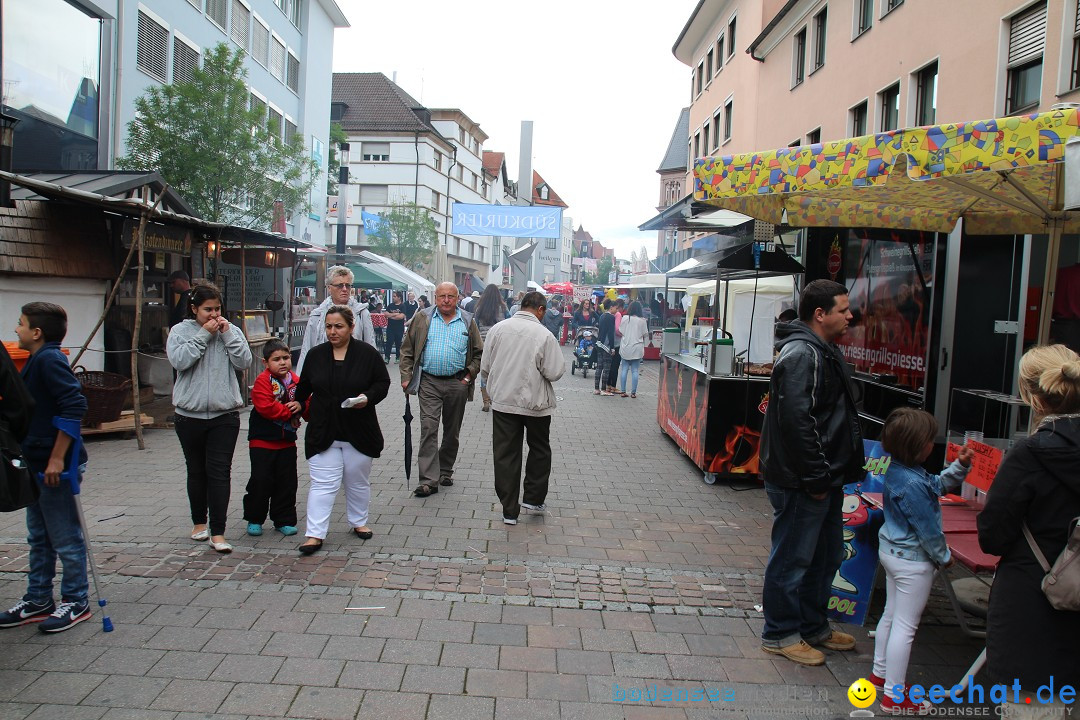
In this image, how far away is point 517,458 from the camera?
6.09 meters

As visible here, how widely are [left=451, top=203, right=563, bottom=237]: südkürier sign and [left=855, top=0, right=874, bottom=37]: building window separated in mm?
9172

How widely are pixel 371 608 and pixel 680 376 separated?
573cm

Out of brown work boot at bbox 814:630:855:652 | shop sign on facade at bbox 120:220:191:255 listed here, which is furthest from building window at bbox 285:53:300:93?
brown work boot at bbox 814:630:855:652

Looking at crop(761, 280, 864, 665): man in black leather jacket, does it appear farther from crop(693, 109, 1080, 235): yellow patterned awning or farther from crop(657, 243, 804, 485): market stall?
crop(657, 243, 804, 485): market stall

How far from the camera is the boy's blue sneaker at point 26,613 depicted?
152 inches

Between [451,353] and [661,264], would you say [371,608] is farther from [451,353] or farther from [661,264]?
[661,264]

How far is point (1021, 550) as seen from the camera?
2756 millimetres

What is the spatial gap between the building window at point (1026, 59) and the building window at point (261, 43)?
23.0 meters

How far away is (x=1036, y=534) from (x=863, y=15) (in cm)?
1639

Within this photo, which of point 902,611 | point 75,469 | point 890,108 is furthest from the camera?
point 890,108

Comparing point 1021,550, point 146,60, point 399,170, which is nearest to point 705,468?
point 1021,550

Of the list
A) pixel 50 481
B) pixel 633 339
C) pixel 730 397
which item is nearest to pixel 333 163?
pixel 633 339

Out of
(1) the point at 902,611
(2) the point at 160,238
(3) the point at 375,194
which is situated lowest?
(1) the point at 902,611

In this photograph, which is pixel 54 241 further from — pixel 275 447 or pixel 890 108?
pixel 890 108
